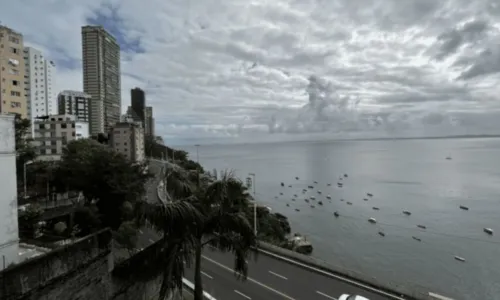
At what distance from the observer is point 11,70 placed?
41.0 m

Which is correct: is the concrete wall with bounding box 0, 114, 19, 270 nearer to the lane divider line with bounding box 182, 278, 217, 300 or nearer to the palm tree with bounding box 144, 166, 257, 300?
the lane divider line with bounding box 182, 278, 217, 300

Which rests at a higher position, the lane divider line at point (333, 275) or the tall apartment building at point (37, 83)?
the tall apartment building at point (37, 83)


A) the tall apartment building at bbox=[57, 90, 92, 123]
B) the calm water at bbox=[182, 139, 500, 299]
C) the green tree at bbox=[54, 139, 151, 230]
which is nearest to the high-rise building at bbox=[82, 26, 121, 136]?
the tall apartment building at bbox=[57, 90, 92, 123]

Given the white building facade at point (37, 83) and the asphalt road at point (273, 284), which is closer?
the asphalt road at point (273, 284)

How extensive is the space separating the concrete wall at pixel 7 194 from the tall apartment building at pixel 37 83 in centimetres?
6404

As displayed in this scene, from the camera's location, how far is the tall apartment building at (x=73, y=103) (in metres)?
95.5

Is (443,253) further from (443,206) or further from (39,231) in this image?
(39,231)

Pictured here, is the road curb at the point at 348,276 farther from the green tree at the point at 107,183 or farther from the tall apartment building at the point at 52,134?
the tall apartment building at the point at 52,134

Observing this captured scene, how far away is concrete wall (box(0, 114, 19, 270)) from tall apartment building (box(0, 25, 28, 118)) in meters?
33.8

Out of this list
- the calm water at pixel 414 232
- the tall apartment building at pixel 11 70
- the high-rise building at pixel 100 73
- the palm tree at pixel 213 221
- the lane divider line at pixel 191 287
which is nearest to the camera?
the palm tree at pixel 213 221

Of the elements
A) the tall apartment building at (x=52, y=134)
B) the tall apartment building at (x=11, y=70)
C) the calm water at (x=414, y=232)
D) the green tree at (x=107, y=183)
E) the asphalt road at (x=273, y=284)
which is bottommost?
the calm water at (x=414, y=232)

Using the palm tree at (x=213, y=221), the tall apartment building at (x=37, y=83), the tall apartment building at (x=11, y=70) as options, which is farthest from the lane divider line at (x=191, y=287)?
the tall apartment building at (x=37, y=83)

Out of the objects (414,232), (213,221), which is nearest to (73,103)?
(414,232)

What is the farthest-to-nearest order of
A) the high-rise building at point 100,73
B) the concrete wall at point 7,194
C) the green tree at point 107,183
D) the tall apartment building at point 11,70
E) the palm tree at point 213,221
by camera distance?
the high-rise building at point 100,73 < the tall apartment building at point 11,70 < the green tree at point 107,183 < the concrete wall at point 7,194 < the palm tree at point 213,221
